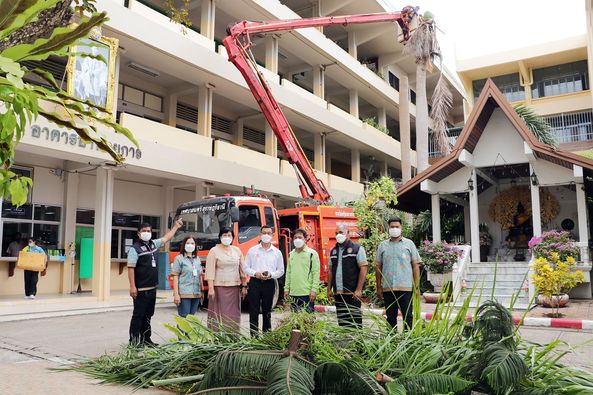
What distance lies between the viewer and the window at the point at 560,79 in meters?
29.3

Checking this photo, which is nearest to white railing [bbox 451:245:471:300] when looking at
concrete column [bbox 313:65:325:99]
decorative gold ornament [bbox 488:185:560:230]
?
decorative gold ornament [bbox 488:185:560:230]

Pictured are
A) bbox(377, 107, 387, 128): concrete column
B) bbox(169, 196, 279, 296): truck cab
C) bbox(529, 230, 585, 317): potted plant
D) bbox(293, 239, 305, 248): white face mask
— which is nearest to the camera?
bbox(293, 239, 305, 248): white face mask

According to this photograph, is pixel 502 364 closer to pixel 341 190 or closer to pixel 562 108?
pixel 341 190

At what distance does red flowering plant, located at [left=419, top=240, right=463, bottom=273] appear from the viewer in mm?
13641

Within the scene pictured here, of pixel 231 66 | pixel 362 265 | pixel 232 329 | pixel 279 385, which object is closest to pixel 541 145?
pixel 362 265

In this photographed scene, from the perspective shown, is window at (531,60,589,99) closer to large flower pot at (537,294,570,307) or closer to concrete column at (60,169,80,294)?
large flower pot at (537,294,570,307)

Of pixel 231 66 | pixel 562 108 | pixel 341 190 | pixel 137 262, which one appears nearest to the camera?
pixel 137 262

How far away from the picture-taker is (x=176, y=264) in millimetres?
7246

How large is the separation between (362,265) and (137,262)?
3026 millimetres

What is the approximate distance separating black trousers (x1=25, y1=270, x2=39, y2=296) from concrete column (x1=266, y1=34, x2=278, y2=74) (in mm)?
11443

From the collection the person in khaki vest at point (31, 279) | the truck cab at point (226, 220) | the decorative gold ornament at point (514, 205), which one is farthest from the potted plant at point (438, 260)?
the person in khaki vest at point (31, 279)

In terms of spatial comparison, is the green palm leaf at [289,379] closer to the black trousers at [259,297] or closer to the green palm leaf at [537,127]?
the black trousers at [259,297]

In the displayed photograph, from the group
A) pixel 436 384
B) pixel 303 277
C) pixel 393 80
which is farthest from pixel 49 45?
pixel 393 80

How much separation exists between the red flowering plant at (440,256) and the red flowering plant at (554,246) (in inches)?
76.0
